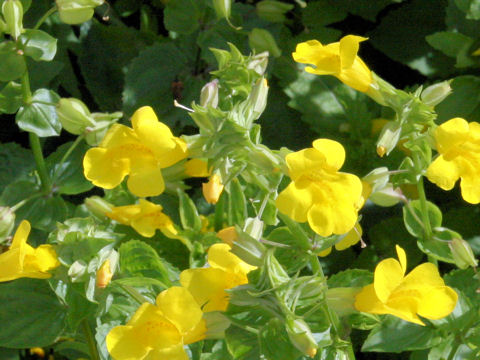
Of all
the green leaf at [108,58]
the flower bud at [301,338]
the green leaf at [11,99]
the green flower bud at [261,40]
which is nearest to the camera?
the flower bud at [301,338]

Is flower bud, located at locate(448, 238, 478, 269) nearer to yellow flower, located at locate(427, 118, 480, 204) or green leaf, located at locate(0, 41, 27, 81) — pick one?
yellow flower, located at locate(427, 118, 480, 204)

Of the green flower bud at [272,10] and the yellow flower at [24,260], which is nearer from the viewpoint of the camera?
the yellow flower at [24,260]

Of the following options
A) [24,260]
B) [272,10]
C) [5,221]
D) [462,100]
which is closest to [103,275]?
[24,260]

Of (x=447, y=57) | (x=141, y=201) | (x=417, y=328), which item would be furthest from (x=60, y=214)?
(x=447, y=57)

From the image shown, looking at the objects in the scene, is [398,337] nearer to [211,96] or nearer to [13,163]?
[211,96]

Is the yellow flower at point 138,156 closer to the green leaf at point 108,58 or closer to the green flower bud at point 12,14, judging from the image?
the green flower bud at point 12,14

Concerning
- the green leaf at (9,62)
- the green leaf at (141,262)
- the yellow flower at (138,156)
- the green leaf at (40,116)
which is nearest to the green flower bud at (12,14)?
the green leaf at (9,62)

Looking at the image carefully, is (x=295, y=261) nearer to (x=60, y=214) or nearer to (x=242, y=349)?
(x=242, y=349)
